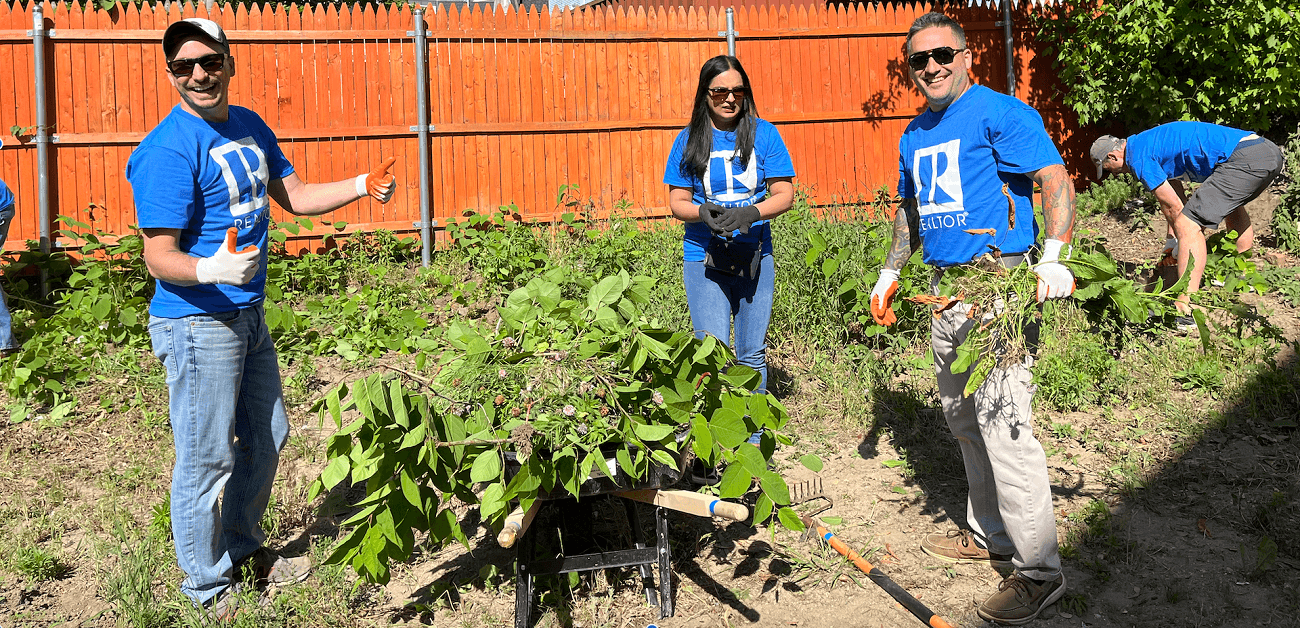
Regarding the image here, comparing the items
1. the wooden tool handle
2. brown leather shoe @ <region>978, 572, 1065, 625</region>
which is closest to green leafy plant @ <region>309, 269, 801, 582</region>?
the wooden tool handle

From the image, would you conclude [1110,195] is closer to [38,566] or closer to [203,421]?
[203,421]

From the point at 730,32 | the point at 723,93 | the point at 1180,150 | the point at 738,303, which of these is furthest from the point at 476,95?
the point at 1180,150

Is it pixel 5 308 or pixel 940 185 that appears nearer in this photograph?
pixel 940 185

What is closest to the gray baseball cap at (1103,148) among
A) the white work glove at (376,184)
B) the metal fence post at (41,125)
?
the white work glove at (376,184)

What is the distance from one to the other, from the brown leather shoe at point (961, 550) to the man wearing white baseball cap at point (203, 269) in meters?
2.47

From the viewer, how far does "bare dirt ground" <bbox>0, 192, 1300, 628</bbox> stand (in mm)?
3000

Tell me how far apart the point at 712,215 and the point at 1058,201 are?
132 centimetres

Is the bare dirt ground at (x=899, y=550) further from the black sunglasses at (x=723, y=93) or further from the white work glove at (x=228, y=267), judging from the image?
the black sunglasses at (x=723, y=93)

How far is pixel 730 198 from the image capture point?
3.75 m

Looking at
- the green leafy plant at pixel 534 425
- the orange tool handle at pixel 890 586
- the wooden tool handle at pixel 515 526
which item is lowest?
the orange tool handle at pixel 890 586

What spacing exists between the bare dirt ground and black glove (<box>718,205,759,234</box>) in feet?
3.85

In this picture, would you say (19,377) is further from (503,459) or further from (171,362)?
(503,459)

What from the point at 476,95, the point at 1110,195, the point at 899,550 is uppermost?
the point at 476,95

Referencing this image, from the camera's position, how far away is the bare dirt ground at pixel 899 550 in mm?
3000
